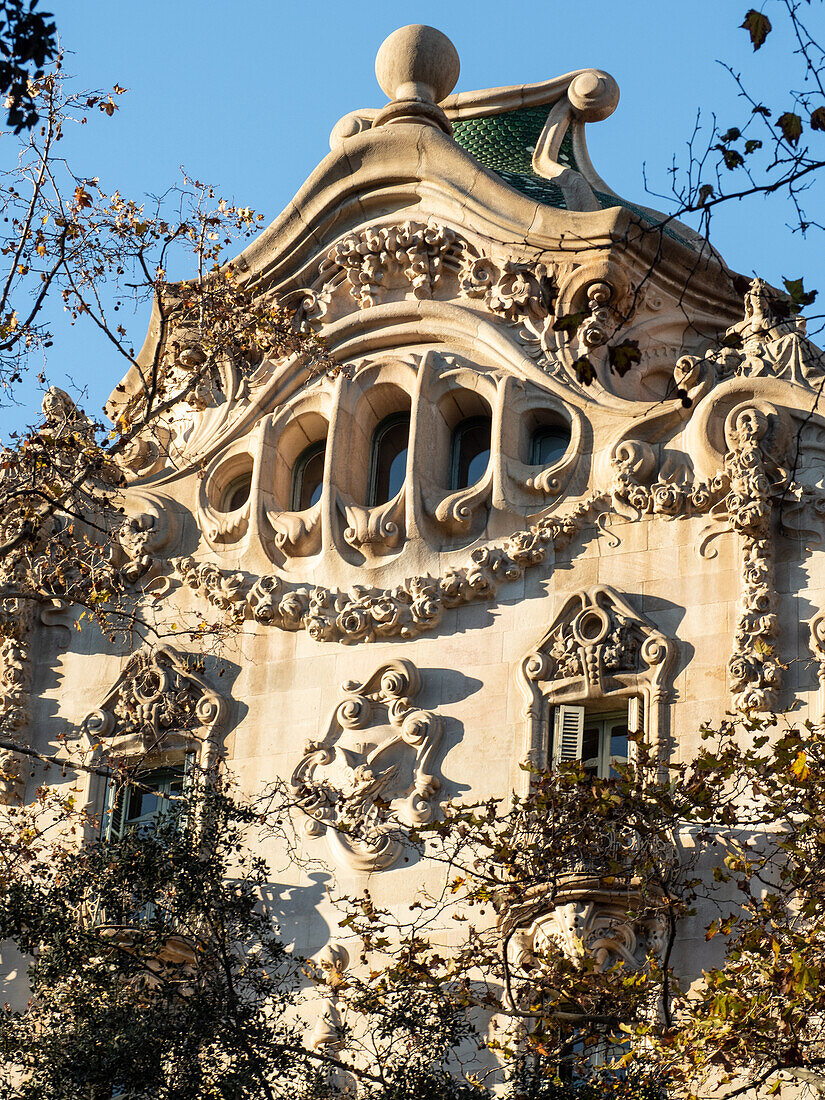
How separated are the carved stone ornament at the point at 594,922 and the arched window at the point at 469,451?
16.2 feet

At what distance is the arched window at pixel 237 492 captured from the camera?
25006mm

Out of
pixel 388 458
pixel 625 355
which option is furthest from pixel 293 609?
pixel 625 355

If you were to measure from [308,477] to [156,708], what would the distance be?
291cm

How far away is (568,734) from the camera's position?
21.7 m

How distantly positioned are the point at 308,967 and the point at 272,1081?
1940mm

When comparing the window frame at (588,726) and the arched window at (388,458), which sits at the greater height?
the arched window at (388,458)

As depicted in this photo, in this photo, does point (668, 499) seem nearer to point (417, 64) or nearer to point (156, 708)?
point (156, 708)

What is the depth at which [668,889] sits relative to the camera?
19891 mm

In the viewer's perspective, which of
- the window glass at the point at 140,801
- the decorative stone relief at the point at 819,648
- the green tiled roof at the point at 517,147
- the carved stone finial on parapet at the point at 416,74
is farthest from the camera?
the green tiled roof at the point at 517,147

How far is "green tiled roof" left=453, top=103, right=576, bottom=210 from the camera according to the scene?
26.4 meters

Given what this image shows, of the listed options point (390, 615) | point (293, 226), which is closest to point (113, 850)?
point (390, 615)

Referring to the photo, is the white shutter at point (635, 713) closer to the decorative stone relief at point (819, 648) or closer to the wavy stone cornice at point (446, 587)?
the decorative stone relief at point (819, 648)

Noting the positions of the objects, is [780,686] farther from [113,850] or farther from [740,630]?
[113,850]

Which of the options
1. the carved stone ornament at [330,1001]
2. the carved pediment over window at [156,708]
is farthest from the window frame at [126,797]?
the carved stone ornament at [330,1001]
